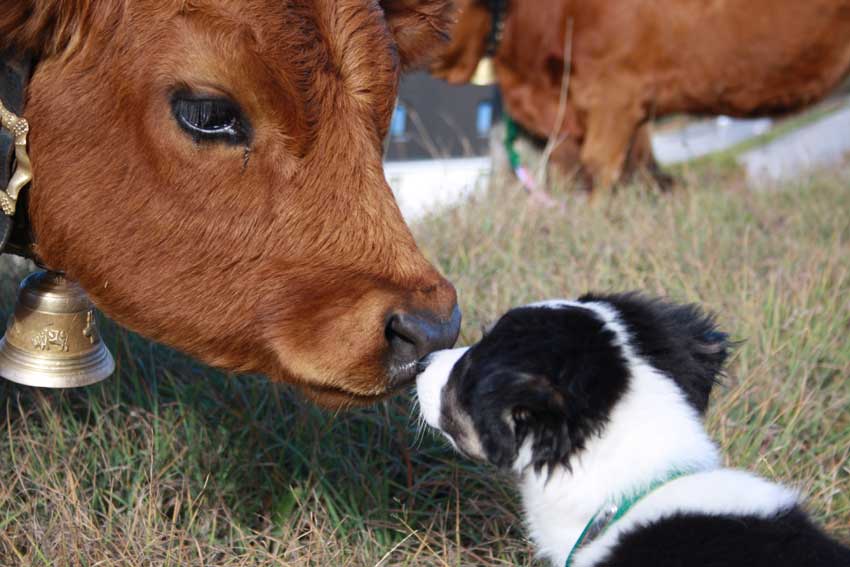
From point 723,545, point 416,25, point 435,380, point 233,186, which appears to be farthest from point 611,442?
point 416,25

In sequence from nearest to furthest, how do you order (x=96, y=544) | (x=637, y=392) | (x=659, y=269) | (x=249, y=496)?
(x=637, y=392), (x=96, y=544), (x=249, y=496), (x=659, y=269)

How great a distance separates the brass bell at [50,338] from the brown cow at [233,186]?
0.92 feet

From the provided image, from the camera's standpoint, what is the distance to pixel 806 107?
7695 millimetres

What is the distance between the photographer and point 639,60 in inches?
266

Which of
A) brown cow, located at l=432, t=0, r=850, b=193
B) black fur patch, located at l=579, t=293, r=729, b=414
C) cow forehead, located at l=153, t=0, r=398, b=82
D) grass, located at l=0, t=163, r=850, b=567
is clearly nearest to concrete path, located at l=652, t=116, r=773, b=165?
brown cow, located at l=432, t=0, r=850, b=193

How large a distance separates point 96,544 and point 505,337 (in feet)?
3.97

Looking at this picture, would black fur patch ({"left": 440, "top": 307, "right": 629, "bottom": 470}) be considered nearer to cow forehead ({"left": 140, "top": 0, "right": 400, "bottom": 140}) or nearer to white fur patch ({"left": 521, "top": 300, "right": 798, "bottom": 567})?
white fur patch ({"left": 521, "top": 300, "right": 798, "bottom": 567})

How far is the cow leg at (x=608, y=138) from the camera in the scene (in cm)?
680

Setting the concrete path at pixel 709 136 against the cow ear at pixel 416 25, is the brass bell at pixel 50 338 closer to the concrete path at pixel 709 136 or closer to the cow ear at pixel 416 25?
the cow ear at pixel 416 25

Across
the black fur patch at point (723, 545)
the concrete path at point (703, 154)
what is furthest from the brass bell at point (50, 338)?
the concrete path at point (703, 154)

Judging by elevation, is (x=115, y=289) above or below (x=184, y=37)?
below

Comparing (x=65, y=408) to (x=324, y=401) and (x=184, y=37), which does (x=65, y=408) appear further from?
(x=184, y=37)

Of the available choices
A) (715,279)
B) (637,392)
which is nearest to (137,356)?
(637,392)

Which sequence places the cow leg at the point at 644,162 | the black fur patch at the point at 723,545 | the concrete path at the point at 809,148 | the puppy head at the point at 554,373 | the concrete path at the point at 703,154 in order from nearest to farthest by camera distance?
the black fur patch at the point at 723,545
the puppy head at the point at 554,373
the concrete path at the point at 703,154
the cow leg at the point at 644,162
the concrete path at the point at 809,148
